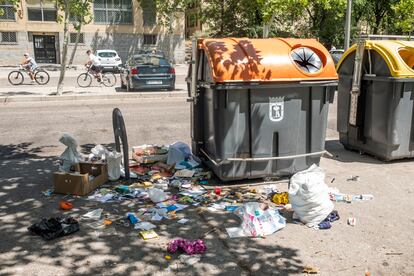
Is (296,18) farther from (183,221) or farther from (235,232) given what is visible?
(235,232)

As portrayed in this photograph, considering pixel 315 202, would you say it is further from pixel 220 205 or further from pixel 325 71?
pixel 325 71

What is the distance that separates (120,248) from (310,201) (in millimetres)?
1858

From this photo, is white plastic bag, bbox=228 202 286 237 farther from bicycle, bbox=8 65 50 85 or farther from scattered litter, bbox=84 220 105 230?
bicycle, bbox=8 65 50 85

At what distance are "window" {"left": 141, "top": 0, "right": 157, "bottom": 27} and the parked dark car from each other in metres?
20.7

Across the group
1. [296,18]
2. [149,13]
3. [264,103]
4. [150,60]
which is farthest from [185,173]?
[149,13]

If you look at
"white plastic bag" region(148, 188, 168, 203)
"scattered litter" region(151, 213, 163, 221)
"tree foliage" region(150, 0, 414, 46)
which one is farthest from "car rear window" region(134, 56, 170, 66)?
"tree foliage" region(150, 0, 414, 46)

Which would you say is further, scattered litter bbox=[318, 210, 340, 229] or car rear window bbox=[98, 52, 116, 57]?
car rear window bbox=[98, 52, 116, 57]

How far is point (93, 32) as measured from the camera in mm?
35562

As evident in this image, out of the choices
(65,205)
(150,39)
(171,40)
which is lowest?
(65,205)

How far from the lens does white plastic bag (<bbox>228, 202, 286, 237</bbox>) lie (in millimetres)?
4117

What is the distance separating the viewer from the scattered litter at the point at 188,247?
12.2 feet

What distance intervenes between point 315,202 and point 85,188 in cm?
262

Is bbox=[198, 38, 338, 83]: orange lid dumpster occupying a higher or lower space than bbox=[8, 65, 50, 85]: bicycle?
higher

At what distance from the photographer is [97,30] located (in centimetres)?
3569
